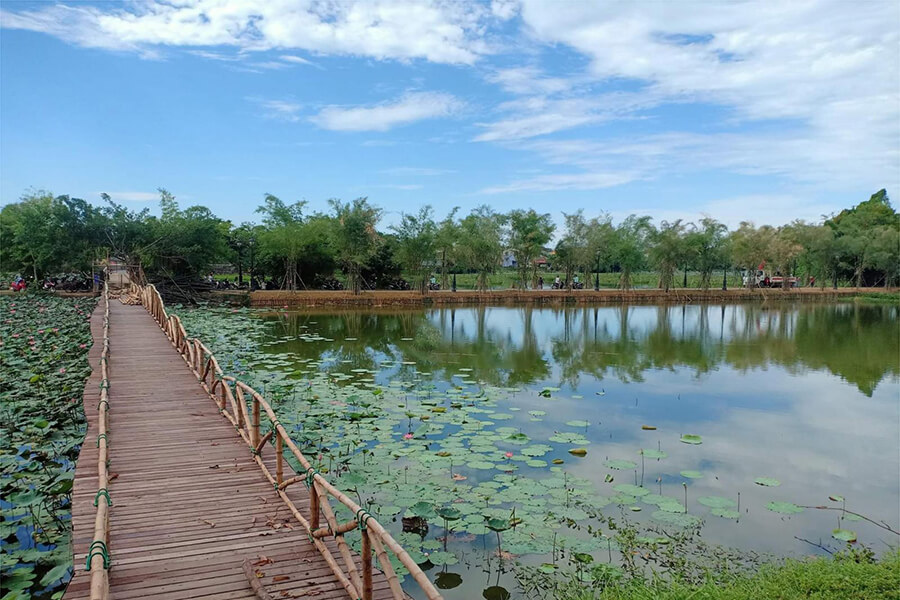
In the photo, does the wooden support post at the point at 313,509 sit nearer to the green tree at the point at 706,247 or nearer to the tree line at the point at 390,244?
the tree line at the point at 390,244

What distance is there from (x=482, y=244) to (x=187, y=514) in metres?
28.5

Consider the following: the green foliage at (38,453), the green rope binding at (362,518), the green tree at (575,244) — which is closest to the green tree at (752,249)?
the green tree at (575,244)

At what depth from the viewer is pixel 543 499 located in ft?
17.6

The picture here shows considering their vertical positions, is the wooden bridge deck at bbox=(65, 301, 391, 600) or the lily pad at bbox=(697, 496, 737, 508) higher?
the wooden bridge deck at bbox=(65, 301, 391, 600)

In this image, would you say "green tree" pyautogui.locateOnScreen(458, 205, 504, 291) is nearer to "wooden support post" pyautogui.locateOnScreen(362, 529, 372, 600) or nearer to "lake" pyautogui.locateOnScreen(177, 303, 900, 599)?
"lake" pyautogui.locateOnScreen(177, 303, 900, 599)

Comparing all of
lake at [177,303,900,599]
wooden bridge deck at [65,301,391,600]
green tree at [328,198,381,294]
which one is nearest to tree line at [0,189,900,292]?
green tree at [328,198,381,294]

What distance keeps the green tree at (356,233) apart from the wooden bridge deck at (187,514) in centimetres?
2151

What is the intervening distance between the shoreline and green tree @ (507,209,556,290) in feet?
7.23

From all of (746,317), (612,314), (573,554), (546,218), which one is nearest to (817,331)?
(746,317)

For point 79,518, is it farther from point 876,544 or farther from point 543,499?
point 876,544

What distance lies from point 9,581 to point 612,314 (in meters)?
24.4

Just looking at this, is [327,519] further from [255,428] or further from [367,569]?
[255,428]

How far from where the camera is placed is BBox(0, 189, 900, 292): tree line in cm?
2508

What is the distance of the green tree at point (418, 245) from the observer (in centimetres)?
3006
